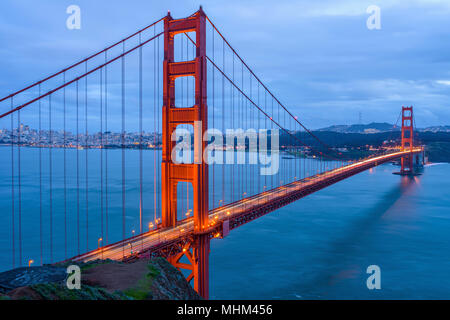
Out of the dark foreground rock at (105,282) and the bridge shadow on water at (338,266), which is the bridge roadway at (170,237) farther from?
the bridge shadow on water at (338,266)

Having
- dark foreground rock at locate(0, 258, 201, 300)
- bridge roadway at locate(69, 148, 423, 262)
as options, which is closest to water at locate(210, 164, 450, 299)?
bridge roadway at locate(69, 148, 423, 262)

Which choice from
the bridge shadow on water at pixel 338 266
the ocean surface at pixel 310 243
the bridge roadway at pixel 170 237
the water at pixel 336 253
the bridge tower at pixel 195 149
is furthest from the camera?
the ocean surface at pixel 310 243

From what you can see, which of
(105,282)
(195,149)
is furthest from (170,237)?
(105,282)

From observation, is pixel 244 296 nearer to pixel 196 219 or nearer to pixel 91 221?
pixel 196 219

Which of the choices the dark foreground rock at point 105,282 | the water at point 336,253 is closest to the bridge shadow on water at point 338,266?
the water at point 336,253
